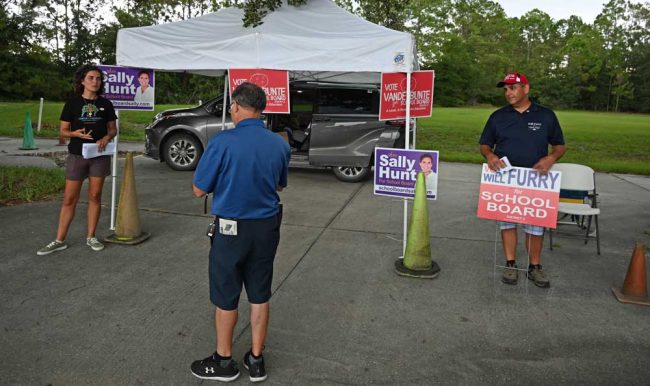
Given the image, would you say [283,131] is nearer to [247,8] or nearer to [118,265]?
[247,8]

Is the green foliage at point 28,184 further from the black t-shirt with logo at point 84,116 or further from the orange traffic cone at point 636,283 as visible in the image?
the orange traffic cone at point 636,283

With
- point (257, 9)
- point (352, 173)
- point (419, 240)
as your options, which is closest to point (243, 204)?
point (419, 240)

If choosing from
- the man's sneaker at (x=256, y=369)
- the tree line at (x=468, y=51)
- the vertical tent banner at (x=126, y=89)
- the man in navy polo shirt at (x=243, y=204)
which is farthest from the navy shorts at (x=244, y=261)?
the tree line at (x=468, y=51)

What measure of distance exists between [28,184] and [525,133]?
719 cm

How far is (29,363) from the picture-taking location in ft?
9.57

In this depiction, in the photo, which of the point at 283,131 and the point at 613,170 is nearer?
the point at 283,131

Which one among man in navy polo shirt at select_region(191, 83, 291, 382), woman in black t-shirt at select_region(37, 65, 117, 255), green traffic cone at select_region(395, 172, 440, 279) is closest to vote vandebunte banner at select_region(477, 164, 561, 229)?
green traffic cone at select_region(395, 172, 440, 279)

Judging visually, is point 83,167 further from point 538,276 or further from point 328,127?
point 328,127

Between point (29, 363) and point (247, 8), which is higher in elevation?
point (247, 8)

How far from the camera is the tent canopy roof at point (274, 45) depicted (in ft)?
16.5

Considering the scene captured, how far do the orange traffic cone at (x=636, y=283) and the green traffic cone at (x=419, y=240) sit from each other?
1600 mm

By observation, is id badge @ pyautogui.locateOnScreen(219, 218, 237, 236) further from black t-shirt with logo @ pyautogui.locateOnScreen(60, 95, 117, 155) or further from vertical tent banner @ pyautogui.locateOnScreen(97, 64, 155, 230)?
vertical tent banner @ pyautogui.locateOnScreen(97, 64, 155, 230)

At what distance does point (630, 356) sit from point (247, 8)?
5.23 meters

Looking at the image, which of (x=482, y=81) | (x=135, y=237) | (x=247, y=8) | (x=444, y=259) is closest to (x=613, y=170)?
(x=444, y=259)
